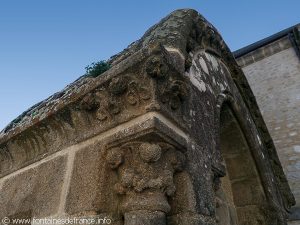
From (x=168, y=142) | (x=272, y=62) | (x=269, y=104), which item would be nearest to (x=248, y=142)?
(x=168, y=142)

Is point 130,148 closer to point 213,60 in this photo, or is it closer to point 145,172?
point 145,172

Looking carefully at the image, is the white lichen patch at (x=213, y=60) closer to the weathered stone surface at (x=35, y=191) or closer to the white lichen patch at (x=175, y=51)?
the white lichen patch at (x=175, y=51)

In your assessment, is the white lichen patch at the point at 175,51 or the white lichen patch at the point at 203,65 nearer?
the white lichen patch at the point at 175,51

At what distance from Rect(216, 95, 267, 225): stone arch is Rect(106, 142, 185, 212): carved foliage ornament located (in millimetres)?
1519

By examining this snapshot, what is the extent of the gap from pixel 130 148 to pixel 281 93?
9.29 metres

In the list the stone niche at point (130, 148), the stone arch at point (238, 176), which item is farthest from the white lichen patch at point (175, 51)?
the stone arch at point (238, 176)

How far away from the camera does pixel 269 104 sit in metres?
9.59

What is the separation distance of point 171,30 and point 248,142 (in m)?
1.64

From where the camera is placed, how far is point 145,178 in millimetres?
1297

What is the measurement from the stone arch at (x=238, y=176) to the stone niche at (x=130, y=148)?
0.78 m

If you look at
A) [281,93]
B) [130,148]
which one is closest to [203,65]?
[130,148]

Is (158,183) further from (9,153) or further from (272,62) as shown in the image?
(272,62)

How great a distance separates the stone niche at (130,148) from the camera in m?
1.33

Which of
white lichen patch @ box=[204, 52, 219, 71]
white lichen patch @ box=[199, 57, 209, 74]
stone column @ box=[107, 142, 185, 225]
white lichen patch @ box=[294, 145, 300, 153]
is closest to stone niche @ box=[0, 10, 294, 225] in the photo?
stone column @ box=[107, 142, 185, 225]
